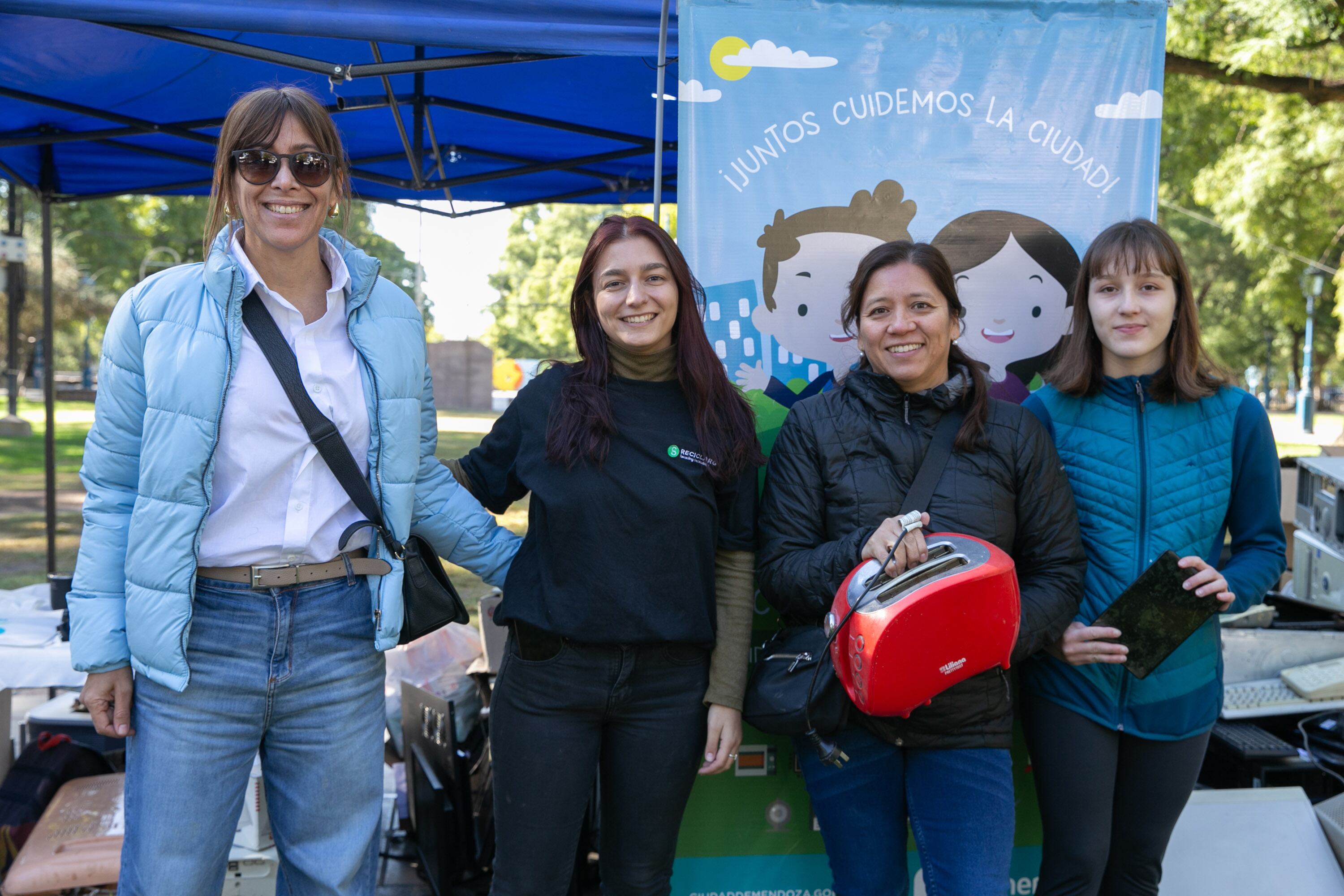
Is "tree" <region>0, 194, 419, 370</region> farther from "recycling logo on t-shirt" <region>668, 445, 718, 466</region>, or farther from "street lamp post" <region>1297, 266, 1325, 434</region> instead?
"street lamp post" <region>1297, 266, 1325, 434</region>

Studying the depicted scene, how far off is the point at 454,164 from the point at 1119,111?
4410 millimetres

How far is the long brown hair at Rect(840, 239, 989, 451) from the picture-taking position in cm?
213

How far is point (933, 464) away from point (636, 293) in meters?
0.74

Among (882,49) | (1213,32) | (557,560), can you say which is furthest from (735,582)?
(1213,32)

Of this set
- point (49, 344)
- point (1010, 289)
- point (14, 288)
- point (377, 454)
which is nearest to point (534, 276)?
point (14, 288)

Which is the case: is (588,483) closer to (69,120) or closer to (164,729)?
(164,729)

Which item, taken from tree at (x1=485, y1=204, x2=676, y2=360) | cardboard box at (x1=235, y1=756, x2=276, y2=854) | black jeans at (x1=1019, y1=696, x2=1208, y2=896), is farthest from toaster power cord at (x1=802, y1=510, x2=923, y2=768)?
tree at (x1=485, y1=204, x2=676, y2=360)

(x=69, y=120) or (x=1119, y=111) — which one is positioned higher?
(x=69, y=120)

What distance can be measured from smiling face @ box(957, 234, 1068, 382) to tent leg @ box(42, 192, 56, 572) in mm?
5224

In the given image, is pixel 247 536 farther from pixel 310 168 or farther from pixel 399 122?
pixel 399 122

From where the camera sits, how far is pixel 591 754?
83.5 inches

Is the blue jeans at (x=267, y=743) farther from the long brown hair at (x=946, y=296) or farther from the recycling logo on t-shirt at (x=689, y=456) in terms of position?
the long brown hair at (x=946, y=296)

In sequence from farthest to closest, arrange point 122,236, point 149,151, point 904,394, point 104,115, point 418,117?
point 122,236 < point 149,151 < point 418,117 < point 104,115 < point 904,394

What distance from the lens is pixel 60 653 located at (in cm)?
338
